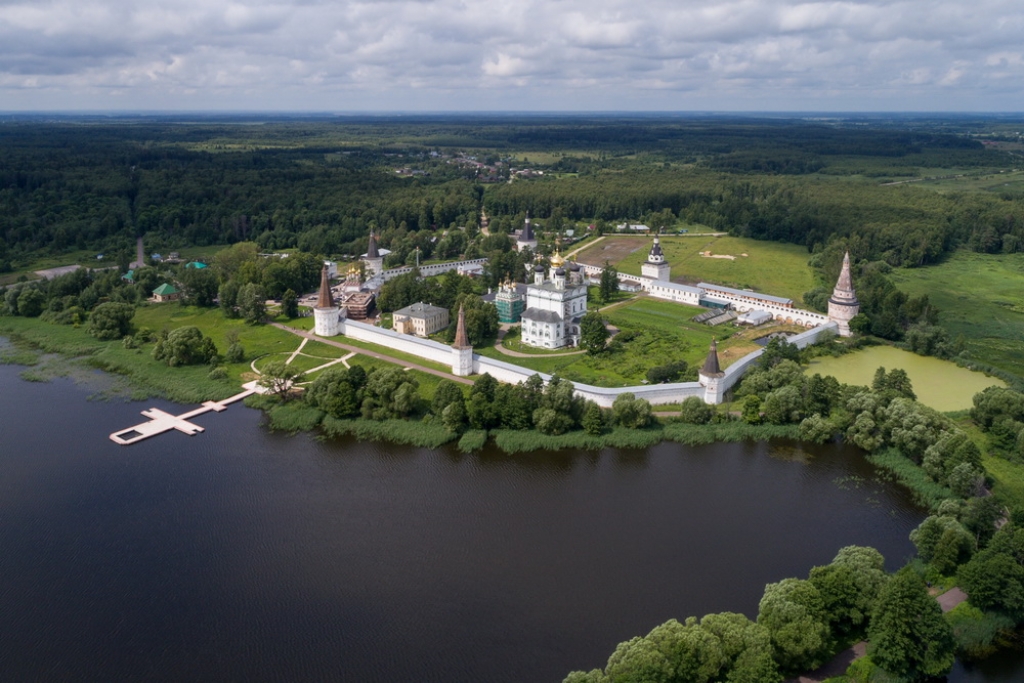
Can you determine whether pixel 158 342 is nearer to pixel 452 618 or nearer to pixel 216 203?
pixel 452 618

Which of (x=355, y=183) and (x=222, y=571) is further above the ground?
(x=355, y=183)

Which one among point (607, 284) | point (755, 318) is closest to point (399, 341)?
point (607, 284)

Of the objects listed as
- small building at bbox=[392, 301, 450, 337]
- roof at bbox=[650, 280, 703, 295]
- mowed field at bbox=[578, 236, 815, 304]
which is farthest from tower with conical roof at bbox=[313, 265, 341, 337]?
mowed field at bbox=[578, 236, 815, 304]

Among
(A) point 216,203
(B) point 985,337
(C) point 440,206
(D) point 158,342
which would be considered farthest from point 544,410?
(A) point 216,203

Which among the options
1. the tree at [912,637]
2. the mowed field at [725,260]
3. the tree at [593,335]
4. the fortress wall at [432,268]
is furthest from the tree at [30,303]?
the tree at [912,637]

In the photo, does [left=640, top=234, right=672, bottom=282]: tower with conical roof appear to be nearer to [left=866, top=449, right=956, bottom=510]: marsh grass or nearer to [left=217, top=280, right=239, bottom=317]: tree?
[left=217, top=280, right=239, bottom=317]: tree

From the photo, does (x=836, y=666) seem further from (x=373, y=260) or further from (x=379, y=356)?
(x=373, y=260)

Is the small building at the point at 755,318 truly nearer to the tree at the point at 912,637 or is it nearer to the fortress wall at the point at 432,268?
the fortress wall at the point at 432,268
